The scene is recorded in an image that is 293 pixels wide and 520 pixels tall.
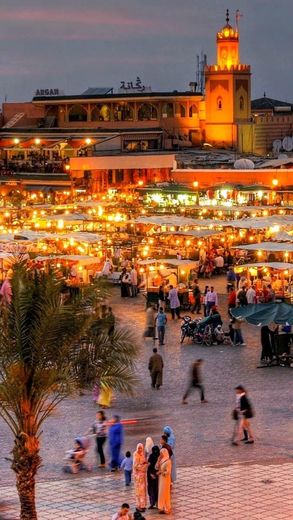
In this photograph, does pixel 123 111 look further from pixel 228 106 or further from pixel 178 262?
pixel 178 262

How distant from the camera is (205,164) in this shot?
191ft

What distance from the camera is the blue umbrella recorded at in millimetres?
22672

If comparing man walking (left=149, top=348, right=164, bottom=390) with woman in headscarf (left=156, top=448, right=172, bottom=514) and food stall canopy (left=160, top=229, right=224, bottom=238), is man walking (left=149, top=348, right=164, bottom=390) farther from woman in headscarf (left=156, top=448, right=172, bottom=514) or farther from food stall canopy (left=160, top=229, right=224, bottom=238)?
food stall canopy (left=160, top=229, right=224, bottom=238)

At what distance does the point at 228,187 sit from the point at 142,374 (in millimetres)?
25930

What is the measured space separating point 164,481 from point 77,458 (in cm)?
Answer: 180

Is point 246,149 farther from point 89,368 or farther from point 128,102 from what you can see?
point 89,368

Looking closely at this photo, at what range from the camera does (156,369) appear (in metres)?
20.8

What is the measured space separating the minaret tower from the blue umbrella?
48284 mm

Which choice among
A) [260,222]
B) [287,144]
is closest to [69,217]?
[260,222]

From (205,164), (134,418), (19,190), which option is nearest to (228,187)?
(205,164)

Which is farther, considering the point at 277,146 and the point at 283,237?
the point at 277,146

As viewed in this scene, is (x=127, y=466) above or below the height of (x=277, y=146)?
below

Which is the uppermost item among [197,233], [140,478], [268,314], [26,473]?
[197,233]

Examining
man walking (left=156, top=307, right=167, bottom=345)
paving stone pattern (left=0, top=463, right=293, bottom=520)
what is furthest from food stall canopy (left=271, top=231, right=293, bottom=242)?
paving stone pattern (left=0, top=463, right=293, bottom=520)
